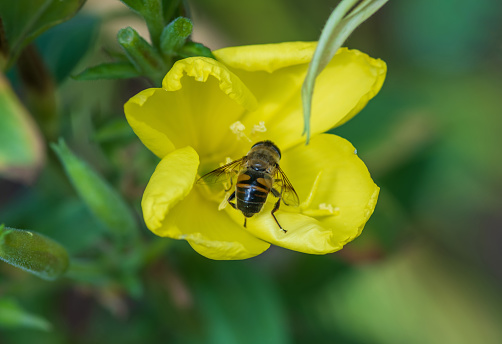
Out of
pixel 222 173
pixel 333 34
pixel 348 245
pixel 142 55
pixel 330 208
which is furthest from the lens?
pixel 348 245

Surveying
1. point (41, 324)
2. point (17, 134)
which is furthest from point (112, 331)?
point (17, 134)

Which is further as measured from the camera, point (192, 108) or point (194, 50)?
point (192, 108)

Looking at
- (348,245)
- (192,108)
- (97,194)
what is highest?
(192,108)

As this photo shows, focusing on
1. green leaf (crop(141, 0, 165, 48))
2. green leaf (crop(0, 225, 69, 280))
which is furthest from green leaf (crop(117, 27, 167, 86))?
green leaf (crop(0, 225, 69, 280))

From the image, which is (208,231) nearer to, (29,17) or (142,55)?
(142,55)

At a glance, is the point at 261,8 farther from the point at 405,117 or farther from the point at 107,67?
the point at 107,67

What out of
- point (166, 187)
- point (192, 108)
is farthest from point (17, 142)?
point (166, 187)
